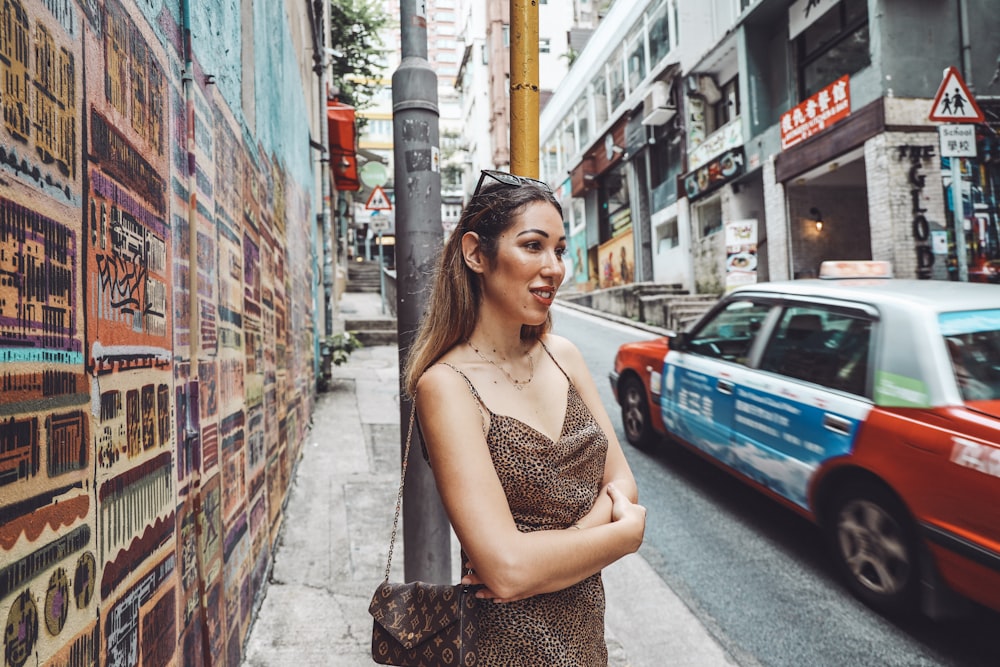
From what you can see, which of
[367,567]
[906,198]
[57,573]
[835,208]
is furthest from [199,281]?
[835,208]

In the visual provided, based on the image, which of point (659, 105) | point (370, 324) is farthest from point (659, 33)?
point (370, 324)

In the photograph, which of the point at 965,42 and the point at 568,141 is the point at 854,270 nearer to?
the point at 965,42

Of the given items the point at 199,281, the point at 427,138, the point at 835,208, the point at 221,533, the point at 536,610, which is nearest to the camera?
the point at 536,610

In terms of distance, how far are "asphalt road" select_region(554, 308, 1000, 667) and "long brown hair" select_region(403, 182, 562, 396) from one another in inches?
101

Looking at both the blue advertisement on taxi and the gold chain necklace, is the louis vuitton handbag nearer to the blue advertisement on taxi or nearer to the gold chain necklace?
the gold chain necklace

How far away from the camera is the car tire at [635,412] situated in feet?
20.3

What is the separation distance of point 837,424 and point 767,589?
1068 mm

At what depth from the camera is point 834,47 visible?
13656 millimetres

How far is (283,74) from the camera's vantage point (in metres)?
4.95

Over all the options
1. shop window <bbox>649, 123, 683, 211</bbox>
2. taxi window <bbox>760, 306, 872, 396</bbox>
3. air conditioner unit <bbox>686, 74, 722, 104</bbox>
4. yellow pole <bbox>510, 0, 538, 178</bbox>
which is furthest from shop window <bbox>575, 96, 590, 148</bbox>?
yellow pole <bbox>510, 0, 538, 178</bbox>

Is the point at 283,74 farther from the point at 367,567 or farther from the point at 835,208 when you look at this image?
the point at 835,208

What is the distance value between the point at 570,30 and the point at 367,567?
38289 mm

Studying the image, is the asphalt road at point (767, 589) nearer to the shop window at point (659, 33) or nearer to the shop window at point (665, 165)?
the shop window at point (665, 165)

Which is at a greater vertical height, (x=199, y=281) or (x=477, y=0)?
(x=477, y=0)
